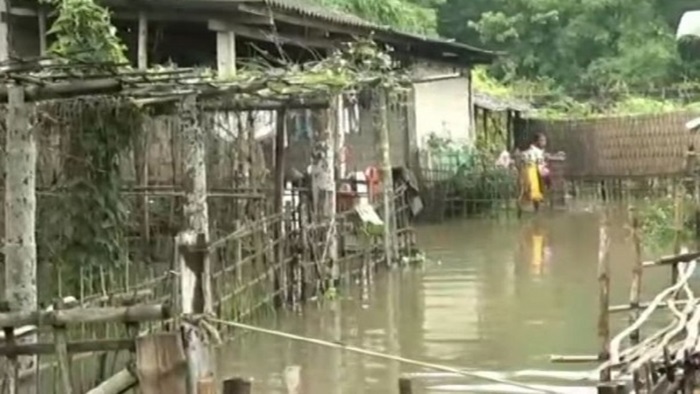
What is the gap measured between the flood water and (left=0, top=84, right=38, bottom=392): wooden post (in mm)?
2340

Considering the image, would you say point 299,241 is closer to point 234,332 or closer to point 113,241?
point 234,332

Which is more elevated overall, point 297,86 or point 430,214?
point 297,86

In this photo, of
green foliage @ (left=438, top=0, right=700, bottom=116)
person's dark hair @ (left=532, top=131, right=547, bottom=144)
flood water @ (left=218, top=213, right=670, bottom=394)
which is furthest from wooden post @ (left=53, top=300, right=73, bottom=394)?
green foliage @ (left=438, top=0, right=700, bottom=116)

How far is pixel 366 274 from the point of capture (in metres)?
16.3

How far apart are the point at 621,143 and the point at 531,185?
414cm

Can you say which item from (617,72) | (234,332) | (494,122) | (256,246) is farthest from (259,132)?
(617,72)

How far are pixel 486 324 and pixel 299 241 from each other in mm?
2338

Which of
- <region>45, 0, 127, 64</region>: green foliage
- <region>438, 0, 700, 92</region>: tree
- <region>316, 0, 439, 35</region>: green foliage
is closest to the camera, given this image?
<region>45, 0, 127, 64</region>: green foliage

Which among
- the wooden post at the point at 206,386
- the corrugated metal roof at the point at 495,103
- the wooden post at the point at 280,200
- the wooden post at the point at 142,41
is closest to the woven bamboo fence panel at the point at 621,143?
the corrugated metal roof at the point at 495,103

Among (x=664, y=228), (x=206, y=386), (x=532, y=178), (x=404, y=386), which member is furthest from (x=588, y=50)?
(x=206, y=386)

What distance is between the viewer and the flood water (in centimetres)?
1073

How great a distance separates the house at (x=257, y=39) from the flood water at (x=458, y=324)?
282cm

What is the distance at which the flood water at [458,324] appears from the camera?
10727 millimetres

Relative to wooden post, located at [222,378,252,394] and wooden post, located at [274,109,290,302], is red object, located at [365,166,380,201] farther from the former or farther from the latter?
wooden post, located at [222,378,252,394]
